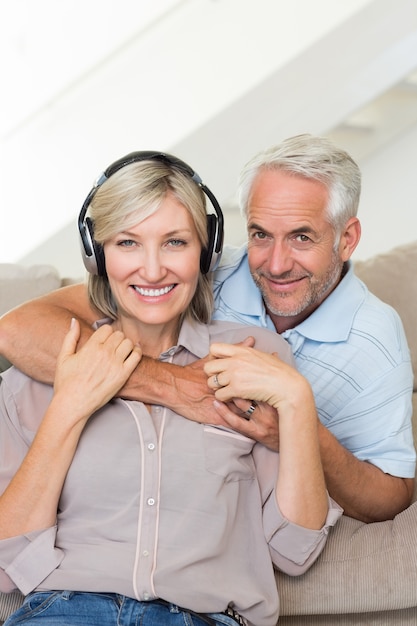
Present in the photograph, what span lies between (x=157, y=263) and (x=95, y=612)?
2.09ft

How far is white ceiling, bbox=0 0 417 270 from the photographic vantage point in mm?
4047

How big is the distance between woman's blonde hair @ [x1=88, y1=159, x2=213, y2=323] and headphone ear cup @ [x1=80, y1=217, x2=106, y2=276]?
1cm

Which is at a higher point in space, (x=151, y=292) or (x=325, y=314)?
(x=151, y=292)

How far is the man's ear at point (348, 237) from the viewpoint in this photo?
210 centimetres

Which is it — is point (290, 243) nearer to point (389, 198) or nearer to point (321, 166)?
point (321, 166)

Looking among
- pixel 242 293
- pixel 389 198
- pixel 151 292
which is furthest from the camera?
pixel 389 198

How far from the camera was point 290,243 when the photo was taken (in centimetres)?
204

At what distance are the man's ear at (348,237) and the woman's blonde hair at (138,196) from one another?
0.47 m

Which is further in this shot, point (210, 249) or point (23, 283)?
point (23, 283)

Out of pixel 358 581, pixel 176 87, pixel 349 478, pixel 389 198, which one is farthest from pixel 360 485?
pixel 389 198

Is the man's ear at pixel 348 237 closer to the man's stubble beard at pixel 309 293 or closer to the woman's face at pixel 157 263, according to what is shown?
the man's stubble beard at pixel 309 293

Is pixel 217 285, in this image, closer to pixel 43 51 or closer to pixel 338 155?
pixel 338 155

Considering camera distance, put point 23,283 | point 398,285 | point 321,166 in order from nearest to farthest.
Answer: point 321,166 → point 23,283 → point 398,285

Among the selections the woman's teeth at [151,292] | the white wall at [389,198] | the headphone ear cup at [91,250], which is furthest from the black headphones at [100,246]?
the white wall at [389,198]
